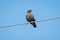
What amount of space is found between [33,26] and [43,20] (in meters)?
3.91

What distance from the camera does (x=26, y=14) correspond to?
13430mm

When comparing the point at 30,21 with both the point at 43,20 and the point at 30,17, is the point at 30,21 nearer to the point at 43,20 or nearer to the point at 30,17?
the point at 30,17

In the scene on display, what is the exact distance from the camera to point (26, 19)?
1329 centimetres

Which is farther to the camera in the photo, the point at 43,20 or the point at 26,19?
the point at 26,19

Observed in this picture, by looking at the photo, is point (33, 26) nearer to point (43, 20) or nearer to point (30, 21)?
point (30, 21)

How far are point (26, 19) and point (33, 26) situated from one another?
625mm

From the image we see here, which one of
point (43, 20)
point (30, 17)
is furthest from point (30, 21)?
point (43, 20)

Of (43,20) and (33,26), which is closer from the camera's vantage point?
(43,20)

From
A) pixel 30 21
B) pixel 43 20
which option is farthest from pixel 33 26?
pixel 43 20

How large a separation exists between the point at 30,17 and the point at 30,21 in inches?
9.3

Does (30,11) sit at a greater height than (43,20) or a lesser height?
lesser

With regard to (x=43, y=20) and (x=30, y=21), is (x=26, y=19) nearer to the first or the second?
(x=30, y=21)

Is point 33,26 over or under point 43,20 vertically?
under

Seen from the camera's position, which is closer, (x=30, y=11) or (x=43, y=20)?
(x=43, y=20)
